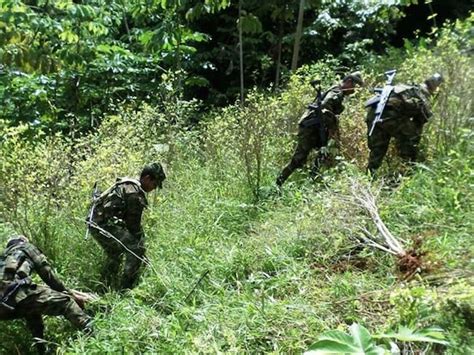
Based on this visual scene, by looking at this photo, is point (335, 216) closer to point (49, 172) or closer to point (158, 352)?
point (158, 352)

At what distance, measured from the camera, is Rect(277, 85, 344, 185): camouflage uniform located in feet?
20.2

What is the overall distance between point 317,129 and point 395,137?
→ 929mm

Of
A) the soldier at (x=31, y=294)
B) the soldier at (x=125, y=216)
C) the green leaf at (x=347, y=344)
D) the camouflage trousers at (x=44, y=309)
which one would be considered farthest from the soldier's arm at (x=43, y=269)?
the green leaf at (x=347, y=344)

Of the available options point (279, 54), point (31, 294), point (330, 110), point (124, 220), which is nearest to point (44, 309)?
point (31, 294)

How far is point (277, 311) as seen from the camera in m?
3.64

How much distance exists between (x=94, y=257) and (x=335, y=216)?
7.90 feet

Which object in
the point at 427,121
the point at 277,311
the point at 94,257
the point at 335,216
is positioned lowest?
the point at 94,257

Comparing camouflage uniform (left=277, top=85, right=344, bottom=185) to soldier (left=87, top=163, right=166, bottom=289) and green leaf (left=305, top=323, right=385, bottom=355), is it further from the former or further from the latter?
green leaf (left=305, top=323, right=385, bottom=355)

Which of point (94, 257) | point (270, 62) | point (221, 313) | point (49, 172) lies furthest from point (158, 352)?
point (270, 62)

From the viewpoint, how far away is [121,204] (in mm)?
4922

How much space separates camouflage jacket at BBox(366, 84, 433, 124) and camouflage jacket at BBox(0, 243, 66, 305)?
343 centimetres

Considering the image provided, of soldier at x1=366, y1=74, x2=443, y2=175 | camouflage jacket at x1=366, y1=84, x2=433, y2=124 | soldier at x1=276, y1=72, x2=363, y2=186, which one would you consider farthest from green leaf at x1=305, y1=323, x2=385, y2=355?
soldier at x1=276, y1=72, x2=363, y2=186

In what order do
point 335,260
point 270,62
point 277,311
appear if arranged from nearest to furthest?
point 277,311
point 335,260
point 270,62

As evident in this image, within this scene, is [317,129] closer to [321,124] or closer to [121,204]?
[321,124]
